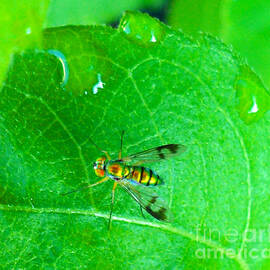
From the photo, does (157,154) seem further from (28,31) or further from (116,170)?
(28,31)

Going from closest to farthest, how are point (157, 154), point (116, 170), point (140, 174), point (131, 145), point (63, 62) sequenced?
point (63, 62) < point (131, 145) < point (157, 154) < point (116, 170) < point (140, 174)

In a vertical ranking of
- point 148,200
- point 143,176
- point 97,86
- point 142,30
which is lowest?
point 148,200

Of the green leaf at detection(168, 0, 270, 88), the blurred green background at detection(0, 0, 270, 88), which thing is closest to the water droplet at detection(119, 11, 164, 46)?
the blurred green background at detection(0, 0, 270, 88)

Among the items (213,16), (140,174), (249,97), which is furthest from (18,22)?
(213,16)

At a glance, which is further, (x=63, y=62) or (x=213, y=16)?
(x=213, y=16)

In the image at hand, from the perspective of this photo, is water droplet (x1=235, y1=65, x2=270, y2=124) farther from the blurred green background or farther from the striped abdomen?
the blurred green background

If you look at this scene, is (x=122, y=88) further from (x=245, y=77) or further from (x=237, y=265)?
(x=237, y=265)

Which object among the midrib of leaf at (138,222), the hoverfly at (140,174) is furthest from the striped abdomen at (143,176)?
the midrib of leaf at (138,222)
